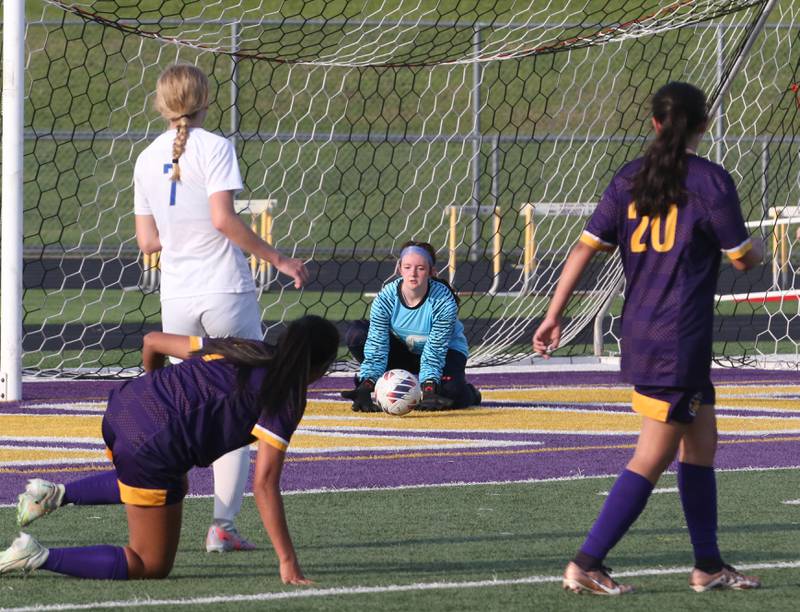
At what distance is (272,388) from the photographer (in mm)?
5441

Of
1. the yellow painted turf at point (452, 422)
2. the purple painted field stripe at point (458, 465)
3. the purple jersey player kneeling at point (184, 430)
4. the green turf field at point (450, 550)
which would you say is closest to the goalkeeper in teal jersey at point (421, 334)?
the yellow painted turf at point (452, 422)

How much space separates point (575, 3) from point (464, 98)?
12.2 ft

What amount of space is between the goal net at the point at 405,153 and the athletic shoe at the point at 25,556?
578cm

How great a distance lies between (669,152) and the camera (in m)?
5.50

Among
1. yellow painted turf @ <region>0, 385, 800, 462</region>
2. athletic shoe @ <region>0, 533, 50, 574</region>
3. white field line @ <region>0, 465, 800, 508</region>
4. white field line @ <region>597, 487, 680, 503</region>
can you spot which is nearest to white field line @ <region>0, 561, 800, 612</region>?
athletic shoe @ <region>0, 533, 50, 574</region>

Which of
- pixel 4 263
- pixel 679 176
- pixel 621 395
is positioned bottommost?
pixel 621 395

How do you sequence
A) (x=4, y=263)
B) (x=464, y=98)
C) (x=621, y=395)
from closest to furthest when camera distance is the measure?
(x=4, y=263), (x=621, y=395), (x=464, y=98)

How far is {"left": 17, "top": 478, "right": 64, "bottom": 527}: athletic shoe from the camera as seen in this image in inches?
235

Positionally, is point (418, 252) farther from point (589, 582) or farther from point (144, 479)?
point (589, 582)

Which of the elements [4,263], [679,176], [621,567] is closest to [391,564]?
[621,567]

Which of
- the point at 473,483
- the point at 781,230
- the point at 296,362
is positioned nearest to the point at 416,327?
the point at 473,483

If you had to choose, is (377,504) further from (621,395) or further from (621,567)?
(621,395)

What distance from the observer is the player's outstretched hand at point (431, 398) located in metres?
10.6

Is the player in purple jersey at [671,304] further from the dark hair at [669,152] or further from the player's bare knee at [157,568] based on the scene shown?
the player's bare knee at [157,568]
